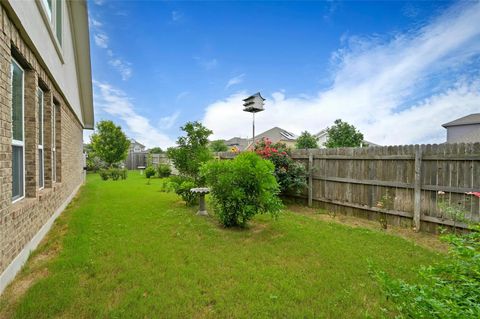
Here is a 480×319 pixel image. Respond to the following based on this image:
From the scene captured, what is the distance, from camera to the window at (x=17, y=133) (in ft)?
11.8

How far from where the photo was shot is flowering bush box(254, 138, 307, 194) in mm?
7812

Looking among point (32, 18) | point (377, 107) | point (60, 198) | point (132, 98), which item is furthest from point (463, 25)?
point (132, 98)

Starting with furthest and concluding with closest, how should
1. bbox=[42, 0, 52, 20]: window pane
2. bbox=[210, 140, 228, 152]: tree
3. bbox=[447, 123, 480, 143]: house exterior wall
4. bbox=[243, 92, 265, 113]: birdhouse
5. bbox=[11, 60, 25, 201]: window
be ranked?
bbox=[210, 140, 228, 152]: tree → bbox=[447, 123, 480, 143]: house exterior wall → bbox=[243, 92, 265, 113]: birdhouse → bbox=[42, 0, 52, 20]: window pane → bbox=[11, 60, 25, 201]: window

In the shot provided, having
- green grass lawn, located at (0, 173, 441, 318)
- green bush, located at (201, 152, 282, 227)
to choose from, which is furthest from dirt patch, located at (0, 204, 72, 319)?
green bush, located at (201, 152, 282, 227)

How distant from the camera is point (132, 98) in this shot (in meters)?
16.5

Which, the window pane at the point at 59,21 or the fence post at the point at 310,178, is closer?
the window pane at the point at 59,21

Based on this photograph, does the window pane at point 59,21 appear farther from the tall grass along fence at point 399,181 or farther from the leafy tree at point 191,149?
the tall grass along fence at point 399,181

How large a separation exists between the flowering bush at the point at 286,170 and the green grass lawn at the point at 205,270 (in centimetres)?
201

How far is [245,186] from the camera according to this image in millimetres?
5391

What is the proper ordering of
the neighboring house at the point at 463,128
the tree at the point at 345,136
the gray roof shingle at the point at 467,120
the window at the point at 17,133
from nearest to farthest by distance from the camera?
the window at the point at 17,133 < the neighboring house at the point at 463,128 < the gray roof shingle at the point at 467,120 < the tree at the point at 345,136

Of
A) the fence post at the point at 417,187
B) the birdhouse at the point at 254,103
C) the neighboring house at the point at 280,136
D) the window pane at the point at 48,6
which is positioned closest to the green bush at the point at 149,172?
the birdhouse at the point at 254,103

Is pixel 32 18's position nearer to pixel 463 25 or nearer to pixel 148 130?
pixel 463 25

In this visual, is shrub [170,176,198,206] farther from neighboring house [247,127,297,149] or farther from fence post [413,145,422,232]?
neighboring house [247,127,297,149]

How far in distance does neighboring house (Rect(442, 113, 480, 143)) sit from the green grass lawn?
23333mm
